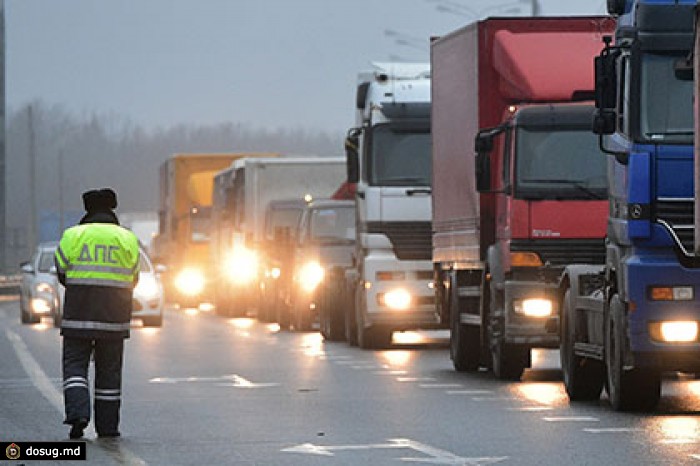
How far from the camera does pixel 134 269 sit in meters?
17.8

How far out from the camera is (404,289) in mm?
33062

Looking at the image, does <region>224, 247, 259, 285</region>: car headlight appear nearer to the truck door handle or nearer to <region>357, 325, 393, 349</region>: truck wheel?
<region>357, 325, 393, 349</region>: truck wheel

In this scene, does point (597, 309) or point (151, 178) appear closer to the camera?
point (597, 309)

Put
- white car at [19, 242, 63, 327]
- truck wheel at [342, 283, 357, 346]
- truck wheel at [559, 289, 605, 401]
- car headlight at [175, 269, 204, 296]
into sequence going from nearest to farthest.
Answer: truck wheel at [559, 289, 605, 401], truck wheel at [342, 283, 357, 346], white car at [19, 242, 63, 327], car headlight at [175, 269, 204, 296]

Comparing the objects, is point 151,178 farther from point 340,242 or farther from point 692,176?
point 692,176

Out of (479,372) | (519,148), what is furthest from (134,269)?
(479,372)

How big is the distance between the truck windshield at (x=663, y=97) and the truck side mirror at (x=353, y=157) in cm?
1465

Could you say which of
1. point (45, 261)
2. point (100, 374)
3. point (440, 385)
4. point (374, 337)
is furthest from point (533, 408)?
point (45, 261)

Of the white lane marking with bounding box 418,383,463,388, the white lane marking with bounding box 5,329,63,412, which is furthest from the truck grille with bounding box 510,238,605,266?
the white lane marking with bounding box 5,329,63,412

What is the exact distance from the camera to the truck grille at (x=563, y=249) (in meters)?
24.2

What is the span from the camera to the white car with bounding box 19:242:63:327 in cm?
4603

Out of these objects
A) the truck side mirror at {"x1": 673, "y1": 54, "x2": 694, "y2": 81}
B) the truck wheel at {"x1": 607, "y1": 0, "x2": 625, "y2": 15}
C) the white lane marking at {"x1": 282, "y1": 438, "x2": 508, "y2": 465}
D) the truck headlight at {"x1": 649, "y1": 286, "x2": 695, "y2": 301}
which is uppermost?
the truck wheel at {"x1": 607, "y1": 0, "x2": 625, "y2": 15}

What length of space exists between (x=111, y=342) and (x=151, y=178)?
165 meters

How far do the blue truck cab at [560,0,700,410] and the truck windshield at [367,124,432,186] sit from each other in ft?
43.0
